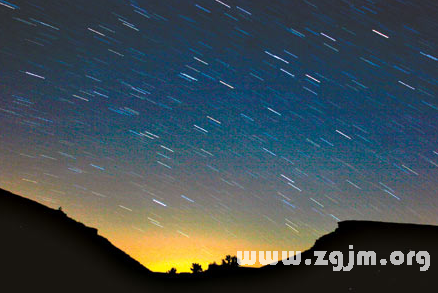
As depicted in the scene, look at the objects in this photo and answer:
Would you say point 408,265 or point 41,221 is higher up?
point 41,221

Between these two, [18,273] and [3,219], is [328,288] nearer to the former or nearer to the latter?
[18,273]

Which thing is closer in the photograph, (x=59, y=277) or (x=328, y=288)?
(x=59, y=277)

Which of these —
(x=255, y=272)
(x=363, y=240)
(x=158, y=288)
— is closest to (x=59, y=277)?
(x=158, y=288)

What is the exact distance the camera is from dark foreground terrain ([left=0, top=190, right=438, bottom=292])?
12922 mm

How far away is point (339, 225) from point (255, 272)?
16.0 ft

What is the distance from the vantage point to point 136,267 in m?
17.7

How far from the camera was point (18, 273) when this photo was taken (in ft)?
39.8

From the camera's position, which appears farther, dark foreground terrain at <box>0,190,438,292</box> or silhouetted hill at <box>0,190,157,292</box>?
dark foreground terrain at <box>0,190,438,292</box>

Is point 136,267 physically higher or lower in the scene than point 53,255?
lower

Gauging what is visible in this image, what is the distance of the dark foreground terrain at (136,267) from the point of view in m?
12.9

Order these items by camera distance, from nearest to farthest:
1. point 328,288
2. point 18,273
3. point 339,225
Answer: point 18,273
point 328,288
point 339,225

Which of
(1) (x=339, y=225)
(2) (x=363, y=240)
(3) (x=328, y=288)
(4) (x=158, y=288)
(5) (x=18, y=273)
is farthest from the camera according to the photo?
(1) (x=339, y=225)

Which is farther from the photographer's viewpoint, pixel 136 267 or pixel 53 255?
pixel 136 267

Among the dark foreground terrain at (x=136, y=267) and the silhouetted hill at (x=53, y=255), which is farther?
the dark foreground terrain at (x=136, y=267)
